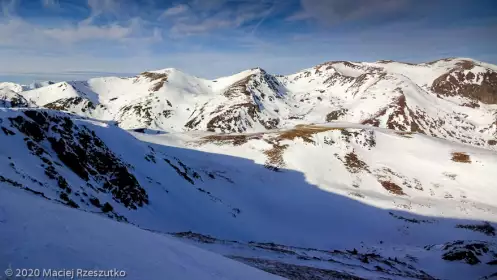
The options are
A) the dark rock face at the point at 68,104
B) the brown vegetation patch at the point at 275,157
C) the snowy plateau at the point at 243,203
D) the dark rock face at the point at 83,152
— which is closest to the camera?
the snowy plateau at the point at 243,203

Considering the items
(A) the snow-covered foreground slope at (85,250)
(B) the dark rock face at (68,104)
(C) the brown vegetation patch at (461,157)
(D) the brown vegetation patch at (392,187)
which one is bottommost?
(D) the brown vegetation patch at (392,187)

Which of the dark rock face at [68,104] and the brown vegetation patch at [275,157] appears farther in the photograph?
the dark rock face at [68,104]

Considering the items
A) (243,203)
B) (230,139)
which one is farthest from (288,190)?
(230,139)

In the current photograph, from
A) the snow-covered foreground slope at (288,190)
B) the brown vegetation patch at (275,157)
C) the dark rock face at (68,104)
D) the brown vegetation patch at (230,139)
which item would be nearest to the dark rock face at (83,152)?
the snow-covered foreground slope at (288,190)

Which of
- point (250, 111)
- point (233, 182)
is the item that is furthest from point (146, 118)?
point (233, 182)

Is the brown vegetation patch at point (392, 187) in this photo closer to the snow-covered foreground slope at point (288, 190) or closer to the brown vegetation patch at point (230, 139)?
the snow-covered foreground slope at point (288, 190)

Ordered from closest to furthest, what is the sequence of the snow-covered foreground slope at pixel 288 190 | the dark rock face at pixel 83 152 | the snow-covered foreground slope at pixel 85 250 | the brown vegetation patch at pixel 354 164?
the snow-covered foreground slope at pixel 85 250 < the snow-covered foreground slope at pixel 288 190 < the dark rock face at pixel 83 152 < the brown vegetation patch at pixel 354 164
